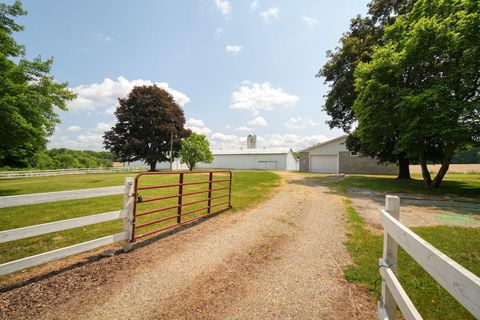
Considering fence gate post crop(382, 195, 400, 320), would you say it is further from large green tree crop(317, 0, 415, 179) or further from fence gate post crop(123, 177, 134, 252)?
large green tree crop(317, 0, 415, 179)

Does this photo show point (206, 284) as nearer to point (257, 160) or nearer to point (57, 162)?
point (257, 160)

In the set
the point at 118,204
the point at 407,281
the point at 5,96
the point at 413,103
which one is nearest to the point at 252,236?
the point at 407,281

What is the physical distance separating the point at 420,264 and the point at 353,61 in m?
21.4

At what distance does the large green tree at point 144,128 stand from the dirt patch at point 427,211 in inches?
1210

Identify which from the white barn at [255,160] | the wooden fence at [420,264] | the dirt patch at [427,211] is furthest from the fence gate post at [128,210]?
the white barn at [255,160]

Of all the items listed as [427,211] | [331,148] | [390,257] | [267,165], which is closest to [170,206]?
[390,257]

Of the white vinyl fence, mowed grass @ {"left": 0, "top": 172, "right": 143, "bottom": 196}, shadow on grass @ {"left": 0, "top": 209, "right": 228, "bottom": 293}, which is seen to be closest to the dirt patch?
shadow on grass @ {"left": 0, "top": 209, "right": 228, "bottom": 293}

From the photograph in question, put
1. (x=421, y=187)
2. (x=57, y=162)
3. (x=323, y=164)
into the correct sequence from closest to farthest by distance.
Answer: (x=421, y=187) < (x=323, y=164) < (x=57, y=162)

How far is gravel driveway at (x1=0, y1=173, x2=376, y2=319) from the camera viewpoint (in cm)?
282

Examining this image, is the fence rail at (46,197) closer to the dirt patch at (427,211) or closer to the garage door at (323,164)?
the dirt patch at (427,211)

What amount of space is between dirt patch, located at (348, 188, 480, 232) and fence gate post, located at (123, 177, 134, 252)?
6309 mm

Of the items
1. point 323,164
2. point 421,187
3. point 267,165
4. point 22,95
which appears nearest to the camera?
point 22,95

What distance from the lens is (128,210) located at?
15.2 feet

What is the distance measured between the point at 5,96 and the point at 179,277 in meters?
14.0
